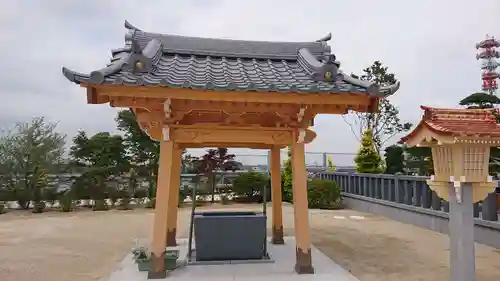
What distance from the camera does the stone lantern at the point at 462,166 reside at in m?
3.48

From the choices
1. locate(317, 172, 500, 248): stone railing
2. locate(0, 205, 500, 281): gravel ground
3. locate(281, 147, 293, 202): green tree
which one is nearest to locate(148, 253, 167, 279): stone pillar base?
locate(0, 205, 500, 281): gravel ground

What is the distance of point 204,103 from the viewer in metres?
5.07

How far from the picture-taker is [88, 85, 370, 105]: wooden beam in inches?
181

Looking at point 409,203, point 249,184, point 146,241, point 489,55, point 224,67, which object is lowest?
point 146,241

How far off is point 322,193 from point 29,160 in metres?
10.8

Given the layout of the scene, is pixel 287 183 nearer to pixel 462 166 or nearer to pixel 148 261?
pixel 148 261

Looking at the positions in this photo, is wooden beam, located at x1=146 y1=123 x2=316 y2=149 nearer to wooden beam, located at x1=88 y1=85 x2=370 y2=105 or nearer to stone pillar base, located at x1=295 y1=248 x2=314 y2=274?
wooden beam, located at x1=88 y1=85 x2=370 y2=105

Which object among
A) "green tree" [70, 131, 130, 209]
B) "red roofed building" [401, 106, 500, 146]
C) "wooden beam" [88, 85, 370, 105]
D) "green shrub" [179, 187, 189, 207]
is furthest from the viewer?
"green tree" [70, 131, 130, 209]

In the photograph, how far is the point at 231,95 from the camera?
4734 millimetres

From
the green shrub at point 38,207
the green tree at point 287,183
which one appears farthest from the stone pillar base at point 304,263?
the green shrub at point 38,207

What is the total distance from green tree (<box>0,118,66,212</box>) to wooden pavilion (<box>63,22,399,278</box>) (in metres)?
10.6

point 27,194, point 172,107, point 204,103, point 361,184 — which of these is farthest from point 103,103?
point 27,194

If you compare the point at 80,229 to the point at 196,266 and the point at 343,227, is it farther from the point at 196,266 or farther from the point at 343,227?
the point at 343,227

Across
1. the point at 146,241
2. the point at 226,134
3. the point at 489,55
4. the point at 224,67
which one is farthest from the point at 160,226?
the point at 489,55
